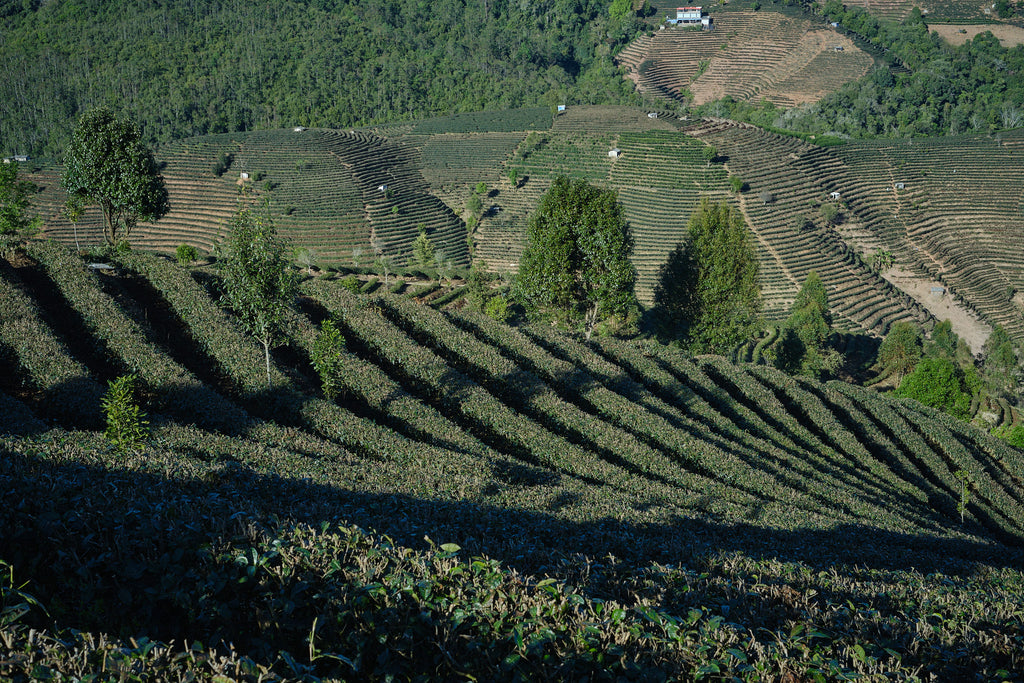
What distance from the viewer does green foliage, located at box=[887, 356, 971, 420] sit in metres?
53.6

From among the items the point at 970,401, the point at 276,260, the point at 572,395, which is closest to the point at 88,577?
the point at 276,260

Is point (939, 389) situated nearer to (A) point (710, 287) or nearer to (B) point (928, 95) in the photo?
(A) point (710, 287)

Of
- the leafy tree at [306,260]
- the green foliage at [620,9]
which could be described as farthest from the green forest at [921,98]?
the leafy tree at [306,260]

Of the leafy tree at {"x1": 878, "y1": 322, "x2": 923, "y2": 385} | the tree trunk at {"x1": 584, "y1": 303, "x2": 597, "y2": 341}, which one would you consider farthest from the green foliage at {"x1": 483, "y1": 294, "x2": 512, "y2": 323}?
the leafy tree at {"x1": 878, "y1": 322, "x2": 923, "y2": 385}

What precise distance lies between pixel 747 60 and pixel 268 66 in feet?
370

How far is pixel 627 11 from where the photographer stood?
195m

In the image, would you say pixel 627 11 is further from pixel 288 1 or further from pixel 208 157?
pixel 208 157

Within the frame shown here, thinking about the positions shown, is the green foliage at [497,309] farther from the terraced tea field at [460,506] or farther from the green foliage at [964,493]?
the green foliage at [964,493]

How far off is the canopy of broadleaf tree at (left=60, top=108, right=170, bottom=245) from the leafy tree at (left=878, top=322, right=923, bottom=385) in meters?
61.4

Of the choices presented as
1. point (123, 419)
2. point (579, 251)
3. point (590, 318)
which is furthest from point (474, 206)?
point (123, 419)

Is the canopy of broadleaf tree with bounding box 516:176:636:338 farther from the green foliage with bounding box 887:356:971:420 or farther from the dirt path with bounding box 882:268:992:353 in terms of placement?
the dirt path with bounding box 882:268:992:353

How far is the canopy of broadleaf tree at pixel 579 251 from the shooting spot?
41.2 m

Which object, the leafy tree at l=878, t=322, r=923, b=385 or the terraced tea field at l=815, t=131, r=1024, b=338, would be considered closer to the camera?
the leafy tree at l=878, t=322, r=923, b=385

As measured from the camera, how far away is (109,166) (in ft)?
122
